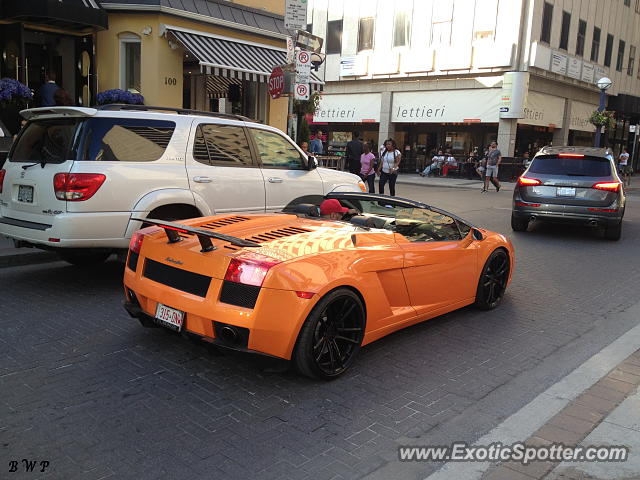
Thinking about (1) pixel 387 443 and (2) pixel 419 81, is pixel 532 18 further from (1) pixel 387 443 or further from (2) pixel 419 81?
(1) pixel 387 443

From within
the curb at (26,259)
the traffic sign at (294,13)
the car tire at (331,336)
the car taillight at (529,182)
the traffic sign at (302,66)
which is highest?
the traffic sign at (294,13)

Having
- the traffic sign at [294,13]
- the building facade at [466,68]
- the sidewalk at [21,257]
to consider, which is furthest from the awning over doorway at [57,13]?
the building facade at [466,68]

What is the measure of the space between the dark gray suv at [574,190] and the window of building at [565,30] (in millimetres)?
23898

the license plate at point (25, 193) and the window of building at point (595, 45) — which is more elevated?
the window of building at point (595, 45)

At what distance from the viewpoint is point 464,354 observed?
15.8 ft

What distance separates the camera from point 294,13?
425 inches

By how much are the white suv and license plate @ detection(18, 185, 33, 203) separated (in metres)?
0.01

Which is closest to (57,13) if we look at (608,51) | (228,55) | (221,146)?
(228,55)

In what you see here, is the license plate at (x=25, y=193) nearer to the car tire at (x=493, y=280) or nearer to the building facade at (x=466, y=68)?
the car tire at (x=493, y=280)

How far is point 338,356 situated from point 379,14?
32719mm

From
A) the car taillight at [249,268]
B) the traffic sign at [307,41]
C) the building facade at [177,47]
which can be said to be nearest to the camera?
the car taillight at [249,268]

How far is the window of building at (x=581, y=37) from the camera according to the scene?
3338cm

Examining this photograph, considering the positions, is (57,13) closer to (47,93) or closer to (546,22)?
(47,93)

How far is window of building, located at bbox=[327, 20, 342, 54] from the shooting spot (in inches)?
1405
